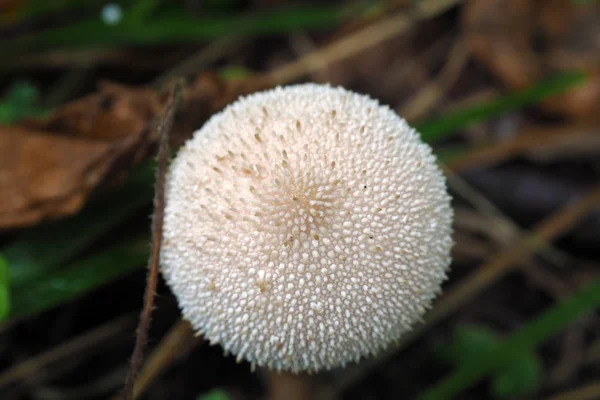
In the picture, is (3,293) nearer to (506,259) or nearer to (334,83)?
(334,83)

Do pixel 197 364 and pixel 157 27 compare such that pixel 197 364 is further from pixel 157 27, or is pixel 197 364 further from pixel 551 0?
pixel 551 0

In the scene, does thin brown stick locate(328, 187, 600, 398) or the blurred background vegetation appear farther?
thin brown stick locate(328, 187, 600, 398)

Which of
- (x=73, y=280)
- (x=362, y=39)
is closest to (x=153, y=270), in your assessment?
(x=73, y=280)

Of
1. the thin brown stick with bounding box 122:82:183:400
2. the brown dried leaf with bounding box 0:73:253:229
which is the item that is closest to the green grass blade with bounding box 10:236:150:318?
the brown dried leaf with bounding box 0:73:253:229

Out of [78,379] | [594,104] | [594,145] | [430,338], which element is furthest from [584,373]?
[78,379]

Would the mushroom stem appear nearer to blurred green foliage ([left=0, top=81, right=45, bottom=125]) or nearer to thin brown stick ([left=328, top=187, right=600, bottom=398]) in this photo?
thin brown stick ([left=328, top=187, right=600, bottom=398])
